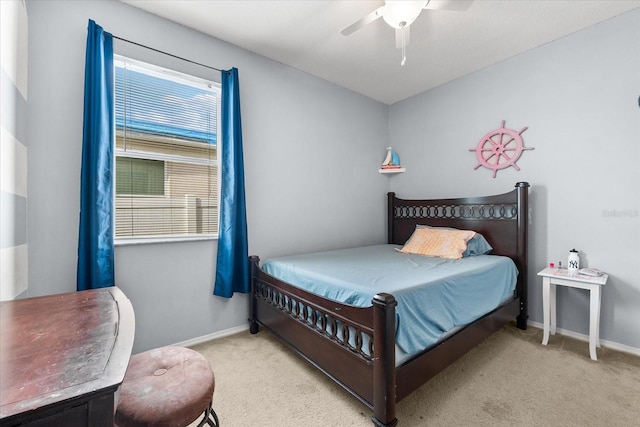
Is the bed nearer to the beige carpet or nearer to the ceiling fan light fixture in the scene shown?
the beige carpet

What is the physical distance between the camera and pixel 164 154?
2.28 metres

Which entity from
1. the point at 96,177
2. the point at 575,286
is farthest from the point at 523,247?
the point at 96,177

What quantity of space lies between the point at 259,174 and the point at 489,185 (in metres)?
2.44

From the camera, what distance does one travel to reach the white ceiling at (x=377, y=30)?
2.10 m

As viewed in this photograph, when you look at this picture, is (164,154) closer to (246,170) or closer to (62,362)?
(246,170)

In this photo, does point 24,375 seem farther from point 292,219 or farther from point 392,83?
point 392,83

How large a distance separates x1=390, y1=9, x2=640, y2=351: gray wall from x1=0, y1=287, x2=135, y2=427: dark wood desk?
3.25 meters

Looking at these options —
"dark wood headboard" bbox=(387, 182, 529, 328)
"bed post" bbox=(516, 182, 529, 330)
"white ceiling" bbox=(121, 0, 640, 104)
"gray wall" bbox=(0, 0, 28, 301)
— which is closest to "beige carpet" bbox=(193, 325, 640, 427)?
"bed post" bbox=(516, 182, 529, 330)

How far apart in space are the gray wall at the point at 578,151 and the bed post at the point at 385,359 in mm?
2172

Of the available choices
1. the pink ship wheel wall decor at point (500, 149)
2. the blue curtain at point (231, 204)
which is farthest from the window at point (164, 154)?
the pink ship wheel wall decor at point (500, 149)

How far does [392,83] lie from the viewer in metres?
3.36

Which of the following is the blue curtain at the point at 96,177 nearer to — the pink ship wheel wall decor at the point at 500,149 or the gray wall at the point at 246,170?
the gray wall at the point at 246,170

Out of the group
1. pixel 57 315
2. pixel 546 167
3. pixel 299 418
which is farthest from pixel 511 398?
pixel 57 315

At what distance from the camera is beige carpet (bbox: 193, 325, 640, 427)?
1505mm
